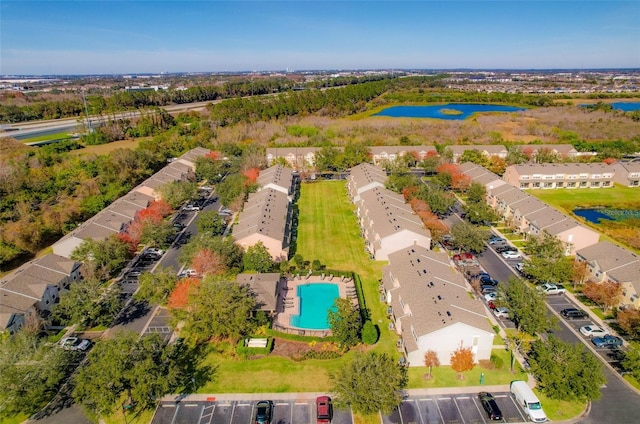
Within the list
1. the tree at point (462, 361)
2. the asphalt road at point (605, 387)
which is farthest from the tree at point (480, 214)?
the tree at point (462, 361)

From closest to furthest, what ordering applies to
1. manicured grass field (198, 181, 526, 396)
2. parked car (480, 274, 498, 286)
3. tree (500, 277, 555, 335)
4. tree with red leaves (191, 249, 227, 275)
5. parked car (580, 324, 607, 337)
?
manicured grass field (198, 181, 526, 396), tree (500, 277, 555, 335), parked car (580, 324, 607, 337), tree with red leaves (191, 249, 227, 275), parked car (480, 274, 498, 286)

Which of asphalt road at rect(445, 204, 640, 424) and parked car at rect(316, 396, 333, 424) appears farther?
asphalt road at rect(445, 204, 640, 424)

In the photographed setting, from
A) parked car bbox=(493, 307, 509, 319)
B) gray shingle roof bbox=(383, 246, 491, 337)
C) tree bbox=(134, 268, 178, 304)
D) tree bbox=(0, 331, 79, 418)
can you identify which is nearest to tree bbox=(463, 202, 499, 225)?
gray shingle roof bbox=(383, 246, 491, 337)

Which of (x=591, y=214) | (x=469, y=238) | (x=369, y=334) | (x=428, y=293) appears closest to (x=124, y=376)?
(x=369, y=334)

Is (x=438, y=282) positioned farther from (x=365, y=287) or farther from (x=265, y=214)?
(x=265, y=214)

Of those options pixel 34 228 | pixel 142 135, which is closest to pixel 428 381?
pixel 34 228

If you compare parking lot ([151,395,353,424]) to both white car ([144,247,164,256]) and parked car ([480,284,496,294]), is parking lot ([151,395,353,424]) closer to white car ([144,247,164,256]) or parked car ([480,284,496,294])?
parked car ([480,284,496,294])

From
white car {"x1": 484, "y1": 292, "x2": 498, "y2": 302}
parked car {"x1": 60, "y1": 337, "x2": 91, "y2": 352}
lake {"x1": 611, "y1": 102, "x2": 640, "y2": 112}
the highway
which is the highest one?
the highway
